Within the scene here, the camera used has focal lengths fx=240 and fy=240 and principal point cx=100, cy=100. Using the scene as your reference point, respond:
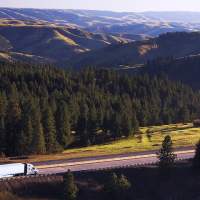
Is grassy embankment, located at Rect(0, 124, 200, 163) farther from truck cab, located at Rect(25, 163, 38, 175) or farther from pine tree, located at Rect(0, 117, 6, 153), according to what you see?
pine tree, located at Rect(0, 117, 6, 153)

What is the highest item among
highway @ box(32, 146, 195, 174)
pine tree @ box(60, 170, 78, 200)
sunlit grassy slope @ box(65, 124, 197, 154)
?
pine tree @ box(60, 170, 78, 200)

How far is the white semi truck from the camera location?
4016cm

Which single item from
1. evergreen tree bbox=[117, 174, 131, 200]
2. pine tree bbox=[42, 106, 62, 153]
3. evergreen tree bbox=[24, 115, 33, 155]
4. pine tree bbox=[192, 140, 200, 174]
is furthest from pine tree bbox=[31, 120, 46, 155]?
pine tree bbox=[192, 140, 200, 174]

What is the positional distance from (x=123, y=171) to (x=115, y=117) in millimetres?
34042

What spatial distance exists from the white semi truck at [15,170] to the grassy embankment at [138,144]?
10533 millimetres

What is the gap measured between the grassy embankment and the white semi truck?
1053 centimetres

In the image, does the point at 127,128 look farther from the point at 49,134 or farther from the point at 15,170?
the point at 15,170

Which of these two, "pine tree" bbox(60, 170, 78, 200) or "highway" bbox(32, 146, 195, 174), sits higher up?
"pine tree" bbox(60, 170, 78, 200)

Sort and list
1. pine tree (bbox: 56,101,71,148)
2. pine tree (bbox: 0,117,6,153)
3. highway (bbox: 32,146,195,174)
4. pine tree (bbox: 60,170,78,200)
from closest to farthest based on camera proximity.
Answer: pine tree (bbox: 60,170,78,200), highway (bbox: 32,146,195,174), pine tree (bbox: 0,117,6,153), pine tree (bbox: 56,101,71,148)

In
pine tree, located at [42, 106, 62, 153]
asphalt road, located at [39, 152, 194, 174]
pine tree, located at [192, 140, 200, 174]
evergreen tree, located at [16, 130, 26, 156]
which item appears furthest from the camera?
pine tree, located at [42, 106, 62, 153]

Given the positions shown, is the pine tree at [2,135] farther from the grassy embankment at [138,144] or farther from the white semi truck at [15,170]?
the white semi truck at [15,170]

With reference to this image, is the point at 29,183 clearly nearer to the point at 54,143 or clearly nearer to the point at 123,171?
the point at 123,171

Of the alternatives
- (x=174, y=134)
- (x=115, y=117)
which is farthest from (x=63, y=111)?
A: (x=174, y=134)

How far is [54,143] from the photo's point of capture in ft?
227
